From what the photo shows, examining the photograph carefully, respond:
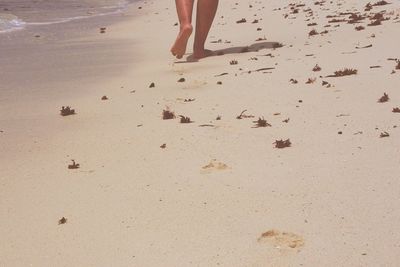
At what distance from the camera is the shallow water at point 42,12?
2323 centimetres

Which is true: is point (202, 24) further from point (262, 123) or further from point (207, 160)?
point (207, 160)

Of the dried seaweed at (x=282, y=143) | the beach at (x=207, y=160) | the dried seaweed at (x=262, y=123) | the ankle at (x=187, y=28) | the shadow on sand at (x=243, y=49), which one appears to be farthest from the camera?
the shadow on sand at (x=243, y=49)

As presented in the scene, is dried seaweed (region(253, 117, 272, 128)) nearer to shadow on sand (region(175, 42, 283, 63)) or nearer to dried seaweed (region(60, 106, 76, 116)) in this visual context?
dried seaweed (region(60, 106, 76, 116))

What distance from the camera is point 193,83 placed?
997 cm

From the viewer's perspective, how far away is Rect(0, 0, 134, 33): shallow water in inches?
915

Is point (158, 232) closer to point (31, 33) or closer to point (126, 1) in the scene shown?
point (31, 33)

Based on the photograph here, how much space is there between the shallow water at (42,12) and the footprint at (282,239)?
701 inches

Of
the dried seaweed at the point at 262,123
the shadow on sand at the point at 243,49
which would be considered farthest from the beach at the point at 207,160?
the shadow on sand at the point at 243,49

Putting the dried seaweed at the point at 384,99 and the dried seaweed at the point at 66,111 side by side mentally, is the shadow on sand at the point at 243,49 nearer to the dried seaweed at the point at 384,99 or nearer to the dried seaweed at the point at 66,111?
the dried seaweed at the point at 66,111

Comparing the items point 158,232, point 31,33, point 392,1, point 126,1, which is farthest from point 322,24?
point 126,1

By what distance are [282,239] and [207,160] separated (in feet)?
6.18

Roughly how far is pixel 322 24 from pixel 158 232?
495 inches

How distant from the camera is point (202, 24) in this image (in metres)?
12.9

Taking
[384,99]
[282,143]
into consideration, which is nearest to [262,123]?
[282,143]
